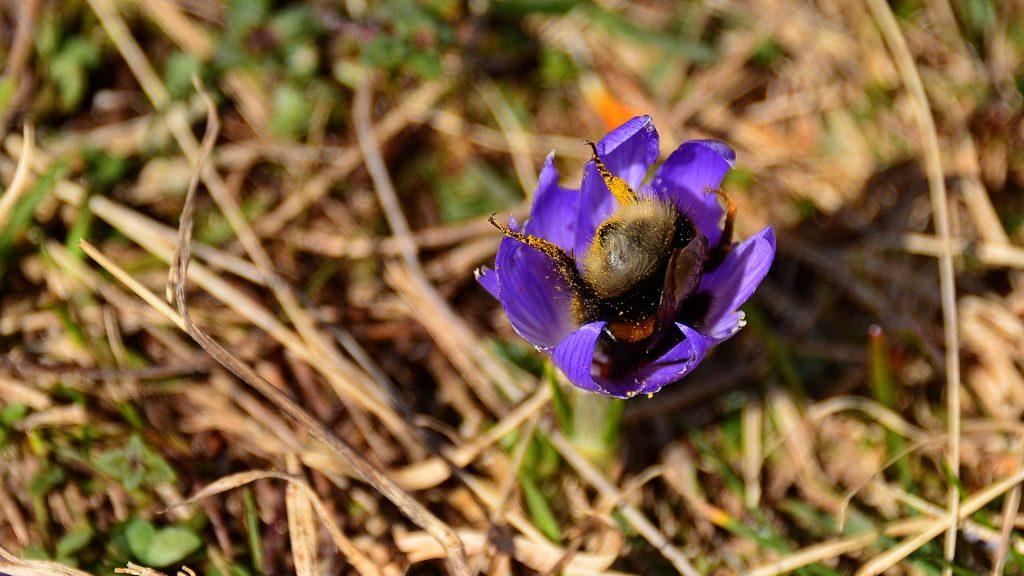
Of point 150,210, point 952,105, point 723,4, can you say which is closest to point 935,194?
point 952,105

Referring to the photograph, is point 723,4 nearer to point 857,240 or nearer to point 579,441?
point 857,240

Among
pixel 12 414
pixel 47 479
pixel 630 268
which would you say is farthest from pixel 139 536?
pixel 630 268

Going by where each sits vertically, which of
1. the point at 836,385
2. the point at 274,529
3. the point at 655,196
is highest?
the point at 655,196

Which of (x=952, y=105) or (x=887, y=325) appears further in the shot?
(x=952, y=105)

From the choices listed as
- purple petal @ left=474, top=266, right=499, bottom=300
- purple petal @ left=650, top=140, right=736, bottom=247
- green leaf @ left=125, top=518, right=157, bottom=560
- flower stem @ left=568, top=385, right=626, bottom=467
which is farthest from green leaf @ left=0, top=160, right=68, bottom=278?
purple petal @ left=650, top=140, right=736, bottom=247

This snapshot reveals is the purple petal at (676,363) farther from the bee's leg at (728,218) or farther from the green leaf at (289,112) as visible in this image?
the green leaf at (289,112)

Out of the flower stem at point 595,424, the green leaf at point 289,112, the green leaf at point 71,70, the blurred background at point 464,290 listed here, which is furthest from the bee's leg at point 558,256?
the green leaf at point 71,70

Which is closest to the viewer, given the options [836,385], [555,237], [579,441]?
[555,237]

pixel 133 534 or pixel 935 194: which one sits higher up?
pixel 133 534
